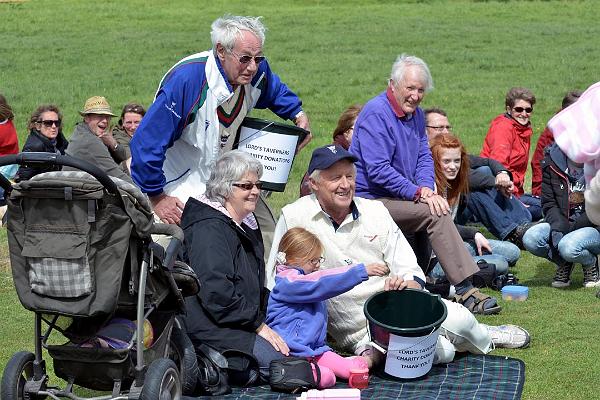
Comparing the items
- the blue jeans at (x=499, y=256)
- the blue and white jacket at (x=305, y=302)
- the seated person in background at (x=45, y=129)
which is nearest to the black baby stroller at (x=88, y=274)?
the blue and white jacket at (x=305, y=302)

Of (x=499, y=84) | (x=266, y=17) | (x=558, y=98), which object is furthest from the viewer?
(x=266, y=17)

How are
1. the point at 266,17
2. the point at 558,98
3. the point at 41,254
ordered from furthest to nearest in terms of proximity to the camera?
the point at 266,17
the point at 558,98
the point at 41,254

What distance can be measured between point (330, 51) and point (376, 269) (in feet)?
61.8

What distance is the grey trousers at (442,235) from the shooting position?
794 centimetres

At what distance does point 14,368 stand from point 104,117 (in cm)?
628

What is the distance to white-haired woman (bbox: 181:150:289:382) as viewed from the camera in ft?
21.3

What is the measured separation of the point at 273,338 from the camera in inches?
259

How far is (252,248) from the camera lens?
684cm

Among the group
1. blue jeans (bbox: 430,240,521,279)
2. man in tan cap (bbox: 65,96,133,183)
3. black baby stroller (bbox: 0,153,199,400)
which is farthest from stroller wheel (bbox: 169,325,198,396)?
man in tan cap (bbox: 65,96,133,183)

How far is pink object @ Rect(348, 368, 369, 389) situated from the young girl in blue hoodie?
51 mm

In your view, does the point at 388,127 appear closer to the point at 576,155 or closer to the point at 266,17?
the point at 576,155

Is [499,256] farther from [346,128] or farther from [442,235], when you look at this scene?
[346,128]

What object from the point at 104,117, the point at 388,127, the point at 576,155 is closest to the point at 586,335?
the point at 388,127

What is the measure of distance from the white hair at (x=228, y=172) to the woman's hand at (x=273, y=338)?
31.2 inches
